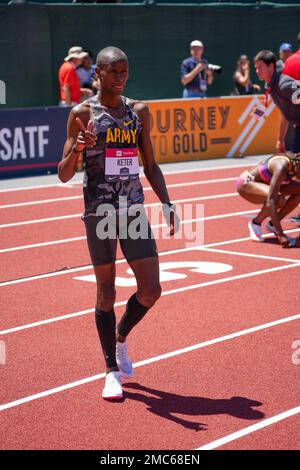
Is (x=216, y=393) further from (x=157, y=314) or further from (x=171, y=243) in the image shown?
(x=171, y=243)

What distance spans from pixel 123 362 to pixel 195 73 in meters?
13.6

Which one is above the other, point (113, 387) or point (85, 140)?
point (85, 140)

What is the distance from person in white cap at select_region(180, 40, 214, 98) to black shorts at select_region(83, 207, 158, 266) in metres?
13.5

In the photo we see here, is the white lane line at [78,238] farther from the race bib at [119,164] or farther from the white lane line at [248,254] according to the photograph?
the race bib at [119,164]

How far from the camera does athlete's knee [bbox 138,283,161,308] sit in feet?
19.5

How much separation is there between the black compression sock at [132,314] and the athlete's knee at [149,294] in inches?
2.3

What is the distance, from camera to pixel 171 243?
11.3m

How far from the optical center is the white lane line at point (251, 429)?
5113 millimetres

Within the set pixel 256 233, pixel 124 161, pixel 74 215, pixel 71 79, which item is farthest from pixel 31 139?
pixel 124 161

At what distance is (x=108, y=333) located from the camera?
596 centimetres

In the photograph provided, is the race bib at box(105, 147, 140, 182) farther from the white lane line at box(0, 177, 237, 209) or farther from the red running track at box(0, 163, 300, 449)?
the white lane line at box(0, 177, 237, 209)

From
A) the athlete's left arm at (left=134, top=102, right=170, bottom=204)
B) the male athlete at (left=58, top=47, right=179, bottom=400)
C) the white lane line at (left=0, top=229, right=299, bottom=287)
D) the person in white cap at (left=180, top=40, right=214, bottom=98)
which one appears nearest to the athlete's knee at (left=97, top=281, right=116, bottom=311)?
the male athlete at (left=58, top=47, right=179, bottom=400)

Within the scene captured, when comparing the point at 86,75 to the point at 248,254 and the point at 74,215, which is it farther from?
the point at 248,254


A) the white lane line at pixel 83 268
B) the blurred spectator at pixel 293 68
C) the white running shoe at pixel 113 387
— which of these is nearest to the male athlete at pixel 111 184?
the white running shoe at pixel 113 387
